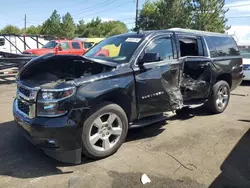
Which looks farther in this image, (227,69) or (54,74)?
(227,69)

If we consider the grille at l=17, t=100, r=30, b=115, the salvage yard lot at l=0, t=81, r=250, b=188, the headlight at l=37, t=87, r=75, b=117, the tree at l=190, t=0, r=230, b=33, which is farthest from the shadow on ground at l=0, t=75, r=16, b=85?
the tree at l=190, t=0, r=230, b=33

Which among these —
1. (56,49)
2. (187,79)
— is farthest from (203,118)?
(56,49)

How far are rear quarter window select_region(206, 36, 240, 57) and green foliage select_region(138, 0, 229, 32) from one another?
34.1 m

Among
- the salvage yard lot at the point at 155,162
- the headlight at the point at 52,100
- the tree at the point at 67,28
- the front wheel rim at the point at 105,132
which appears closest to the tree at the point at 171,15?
the tree at the point at 67,28

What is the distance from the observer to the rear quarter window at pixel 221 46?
6.46m

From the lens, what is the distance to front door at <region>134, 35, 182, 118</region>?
4555 mm

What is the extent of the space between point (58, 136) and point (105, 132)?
0.76m

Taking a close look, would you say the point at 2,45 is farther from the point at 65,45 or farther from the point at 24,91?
the point at 24,91

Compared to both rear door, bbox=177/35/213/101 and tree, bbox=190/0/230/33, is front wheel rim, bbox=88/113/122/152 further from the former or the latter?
tree, bbox=190/0/230/33

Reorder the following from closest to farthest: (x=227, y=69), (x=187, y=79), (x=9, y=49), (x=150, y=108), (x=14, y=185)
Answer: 1. (x=14, y=185)
2. (x=150, y=108)
3. (x=187, y=79)
4. (x=227, y=69)
5. (x=9, y=49)

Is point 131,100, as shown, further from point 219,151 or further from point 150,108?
point 219,151

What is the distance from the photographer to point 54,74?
4305mm

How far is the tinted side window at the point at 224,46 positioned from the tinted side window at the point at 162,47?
71.4 inches

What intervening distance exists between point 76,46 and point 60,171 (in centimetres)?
1599
